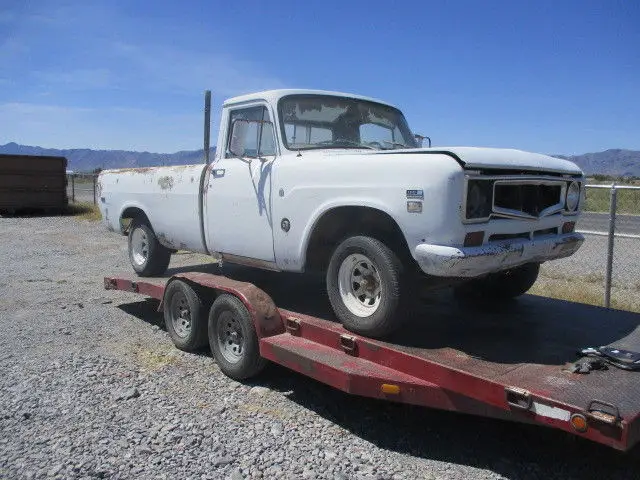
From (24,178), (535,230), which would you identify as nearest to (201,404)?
(535,230)

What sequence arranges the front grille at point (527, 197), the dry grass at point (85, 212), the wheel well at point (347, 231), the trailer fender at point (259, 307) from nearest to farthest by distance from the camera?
the front grille at point (527, 197) → the wheel well at point (347, 231) → the trailer fender at point (259, 307) → the dry grass at point (85, 212)

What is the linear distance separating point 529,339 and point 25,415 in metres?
3.55

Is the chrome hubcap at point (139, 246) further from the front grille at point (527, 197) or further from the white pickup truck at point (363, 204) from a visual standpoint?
the front grille at point (527, 197)

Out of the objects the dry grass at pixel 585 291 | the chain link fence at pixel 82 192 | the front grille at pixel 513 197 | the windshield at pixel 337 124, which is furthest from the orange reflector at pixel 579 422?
the chain link fence at pixel 82 192

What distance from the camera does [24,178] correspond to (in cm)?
2016

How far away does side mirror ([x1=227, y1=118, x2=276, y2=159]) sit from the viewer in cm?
479

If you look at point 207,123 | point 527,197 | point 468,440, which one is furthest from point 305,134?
point 468,440

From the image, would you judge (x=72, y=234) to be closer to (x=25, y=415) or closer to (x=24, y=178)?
(x=24, y=178)

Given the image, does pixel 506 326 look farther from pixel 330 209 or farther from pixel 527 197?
pixel 330 209

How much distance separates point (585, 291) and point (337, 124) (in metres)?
4.80

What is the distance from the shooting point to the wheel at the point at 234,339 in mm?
4434

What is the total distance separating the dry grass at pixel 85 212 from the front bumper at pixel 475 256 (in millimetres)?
17109

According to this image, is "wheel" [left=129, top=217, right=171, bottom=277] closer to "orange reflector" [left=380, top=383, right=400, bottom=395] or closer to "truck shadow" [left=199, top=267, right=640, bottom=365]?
"truck shadow" [left=199, top=267, right=640, bottom=365]

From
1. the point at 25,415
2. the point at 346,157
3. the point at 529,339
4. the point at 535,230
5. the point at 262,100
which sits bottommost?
the point at 25,415
